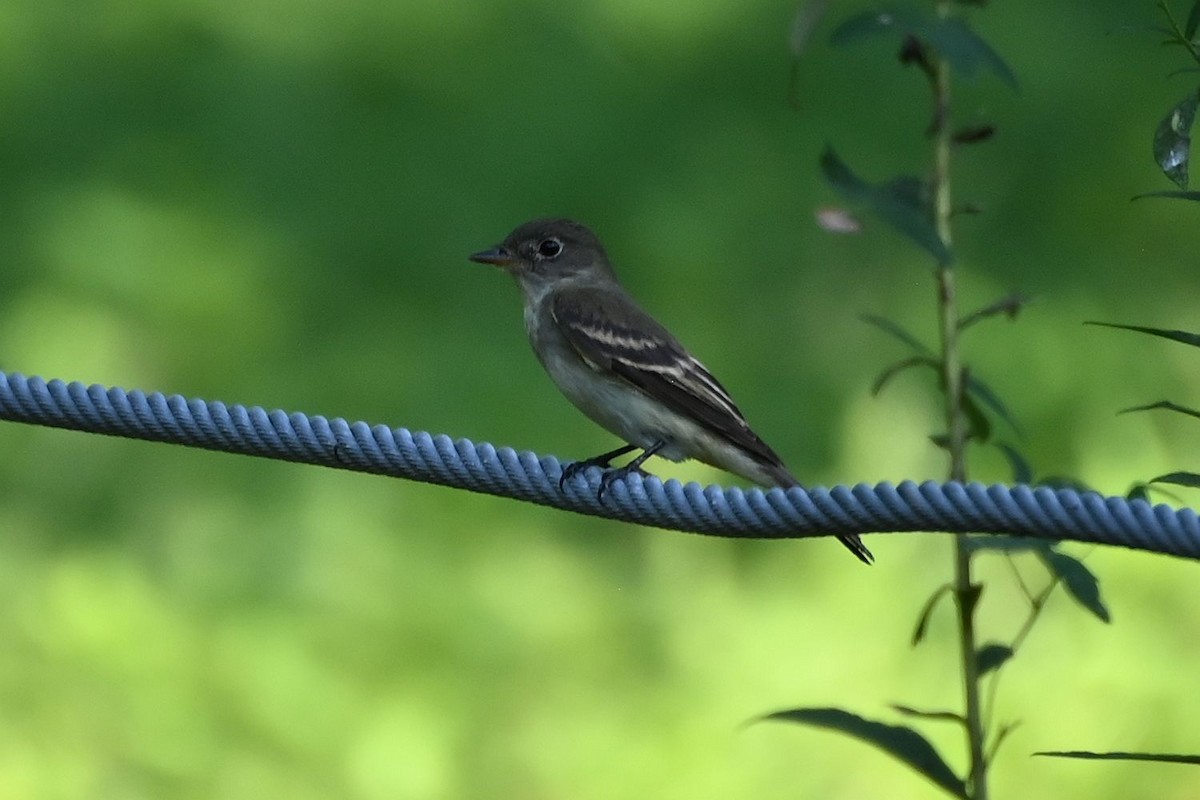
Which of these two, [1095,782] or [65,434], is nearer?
[1095,782]

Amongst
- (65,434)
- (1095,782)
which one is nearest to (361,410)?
(65,434)

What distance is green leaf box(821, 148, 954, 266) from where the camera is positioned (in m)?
3.36

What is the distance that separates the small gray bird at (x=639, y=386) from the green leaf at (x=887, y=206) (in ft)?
3.24

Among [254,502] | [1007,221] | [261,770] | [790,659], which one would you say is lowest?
[261,770]

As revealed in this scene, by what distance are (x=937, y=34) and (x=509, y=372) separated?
3.35 meters

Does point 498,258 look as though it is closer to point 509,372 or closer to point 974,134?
point 509,372

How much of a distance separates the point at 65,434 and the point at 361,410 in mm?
Result: 917

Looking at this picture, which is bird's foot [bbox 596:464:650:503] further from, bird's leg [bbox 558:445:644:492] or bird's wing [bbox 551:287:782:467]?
bird's wing [bbox 551:287:782:467]

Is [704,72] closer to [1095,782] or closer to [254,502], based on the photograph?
[254,502]

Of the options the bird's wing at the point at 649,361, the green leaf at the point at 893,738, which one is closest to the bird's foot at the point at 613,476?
the bird's wing at the point at 649,361

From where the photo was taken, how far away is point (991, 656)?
3.45 m

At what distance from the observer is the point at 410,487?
20.4ft

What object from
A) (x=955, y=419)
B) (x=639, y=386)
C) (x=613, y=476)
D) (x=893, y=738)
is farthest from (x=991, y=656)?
(x=639, y=386)

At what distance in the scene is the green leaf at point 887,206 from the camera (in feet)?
11.0
